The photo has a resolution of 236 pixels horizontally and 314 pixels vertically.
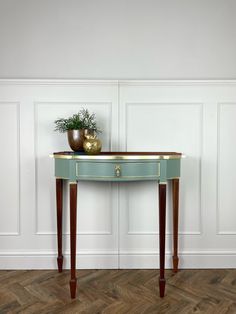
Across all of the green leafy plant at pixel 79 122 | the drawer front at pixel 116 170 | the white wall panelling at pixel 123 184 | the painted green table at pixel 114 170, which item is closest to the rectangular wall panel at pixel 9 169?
the white wall panelling at pixel 123 184

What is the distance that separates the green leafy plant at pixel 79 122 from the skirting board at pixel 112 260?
999 mm

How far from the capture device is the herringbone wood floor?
5.86ft

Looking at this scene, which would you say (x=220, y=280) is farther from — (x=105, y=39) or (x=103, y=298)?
(x=105, y=39)

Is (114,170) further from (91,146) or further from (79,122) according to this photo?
(79,122)

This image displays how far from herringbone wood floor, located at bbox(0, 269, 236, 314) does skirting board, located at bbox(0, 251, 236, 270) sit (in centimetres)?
7

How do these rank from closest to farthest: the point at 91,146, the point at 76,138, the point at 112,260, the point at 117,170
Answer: the point at 117,170
the point at 91,146
the point at 76,138
the point at 112,260

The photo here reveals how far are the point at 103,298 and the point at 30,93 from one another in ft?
5.21

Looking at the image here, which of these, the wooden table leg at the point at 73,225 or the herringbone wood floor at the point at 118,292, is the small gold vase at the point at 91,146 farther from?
the herringbone wood floor at the point at 118,292

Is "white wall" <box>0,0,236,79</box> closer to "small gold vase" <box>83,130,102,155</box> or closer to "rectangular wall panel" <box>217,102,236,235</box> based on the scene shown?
"rectangular wall panel" <box>217,102,236,235</box>

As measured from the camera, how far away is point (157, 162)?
6.25 feet

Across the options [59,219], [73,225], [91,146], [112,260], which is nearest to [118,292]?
[112,260]

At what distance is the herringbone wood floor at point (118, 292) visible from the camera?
1.79m

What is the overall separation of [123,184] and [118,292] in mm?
804

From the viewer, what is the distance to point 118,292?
1984mm
